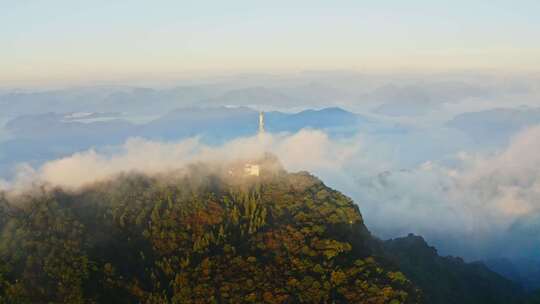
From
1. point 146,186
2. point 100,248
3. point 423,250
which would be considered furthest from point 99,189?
point 423,250

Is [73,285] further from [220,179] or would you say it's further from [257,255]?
[220,179]

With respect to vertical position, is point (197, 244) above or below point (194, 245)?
above

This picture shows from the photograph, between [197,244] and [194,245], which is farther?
[194,245]
